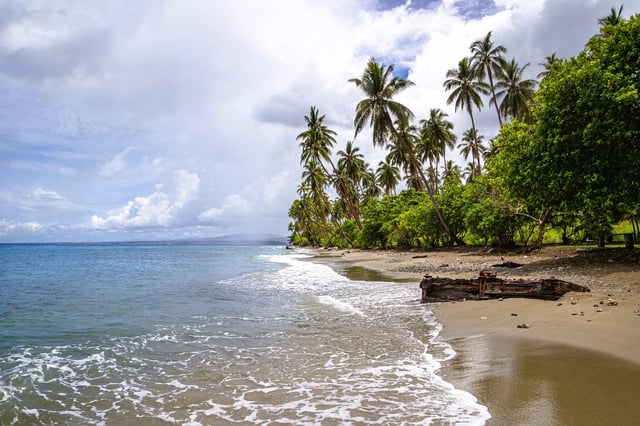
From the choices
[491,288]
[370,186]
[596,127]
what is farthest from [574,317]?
[370,186]

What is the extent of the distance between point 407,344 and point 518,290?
422cm

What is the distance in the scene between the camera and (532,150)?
47.4 ft

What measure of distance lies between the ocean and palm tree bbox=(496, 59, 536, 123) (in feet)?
108

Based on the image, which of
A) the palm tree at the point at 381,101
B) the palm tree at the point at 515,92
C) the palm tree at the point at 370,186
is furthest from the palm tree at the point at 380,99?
the palm tree at the point at 370,186

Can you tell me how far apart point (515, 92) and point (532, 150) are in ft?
92.2

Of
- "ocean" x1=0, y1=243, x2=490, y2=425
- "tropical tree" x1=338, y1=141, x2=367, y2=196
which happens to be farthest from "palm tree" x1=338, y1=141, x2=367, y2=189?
"ocean" x1=0, y1=243, x2=490, y2=425

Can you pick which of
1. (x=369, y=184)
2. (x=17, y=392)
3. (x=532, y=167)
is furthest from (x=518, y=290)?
(x=369, y=184)

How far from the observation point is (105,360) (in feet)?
23.4

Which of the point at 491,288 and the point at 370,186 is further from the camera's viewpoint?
the point at 370,186

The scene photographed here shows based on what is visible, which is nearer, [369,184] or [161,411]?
[161,411]

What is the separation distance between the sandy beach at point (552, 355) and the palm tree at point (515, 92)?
31.6 m

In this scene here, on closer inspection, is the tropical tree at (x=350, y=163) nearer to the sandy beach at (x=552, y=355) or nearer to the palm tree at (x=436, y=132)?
the palm tree at (x=436, y=132)

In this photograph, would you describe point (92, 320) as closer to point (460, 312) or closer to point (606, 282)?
point (460, 312)

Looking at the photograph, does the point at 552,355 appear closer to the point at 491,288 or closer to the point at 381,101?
the point at 491,288
